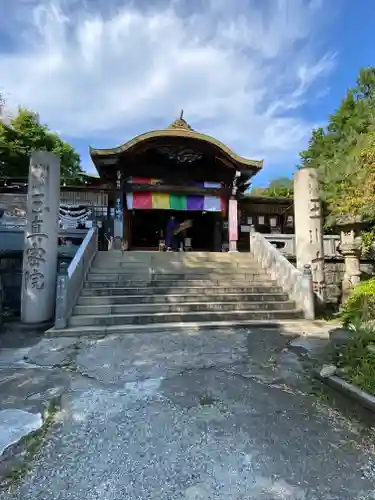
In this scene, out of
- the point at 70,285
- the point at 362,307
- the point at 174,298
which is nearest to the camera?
the point at 362,307

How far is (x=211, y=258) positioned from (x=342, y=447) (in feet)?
26.9

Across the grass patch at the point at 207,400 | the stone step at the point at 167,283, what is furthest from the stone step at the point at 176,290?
the grass patch at the point at 207,400

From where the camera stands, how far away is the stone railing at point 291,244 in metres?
10.8

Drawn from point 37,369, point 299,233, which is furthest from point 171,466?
point 299,233

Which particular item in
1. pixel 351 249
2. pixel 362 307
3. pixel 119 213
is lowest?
pixel 362 307

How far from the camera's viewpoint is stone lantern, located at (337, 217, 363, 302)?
27.6 ft

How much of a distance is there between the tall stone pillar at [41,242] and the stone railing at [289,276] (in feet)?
19.4

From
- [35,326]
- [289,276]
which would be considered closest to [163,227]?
[289,276]

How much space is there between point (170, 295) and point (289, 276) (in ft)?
10.4

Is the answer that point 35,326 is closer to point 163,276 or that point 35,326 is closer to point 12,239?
point 163,276

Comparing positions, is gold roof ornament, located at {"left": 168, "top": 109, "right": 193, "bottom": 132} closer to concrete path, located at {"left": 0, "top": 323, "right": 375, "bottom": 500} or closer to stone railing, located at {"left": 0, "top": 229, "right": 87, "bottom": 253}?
stone railing, located at {"left": 0, "top": 229, "right": 87, "bottom": 253}

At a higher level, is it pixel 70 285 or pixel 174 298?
pixel 70 285

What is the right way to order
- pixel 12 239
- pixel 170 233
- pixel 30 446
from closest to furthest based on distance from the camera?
pixel 30 446
pixel 12 239
pixel 170 233

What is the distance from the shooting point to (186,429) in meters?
2.96
